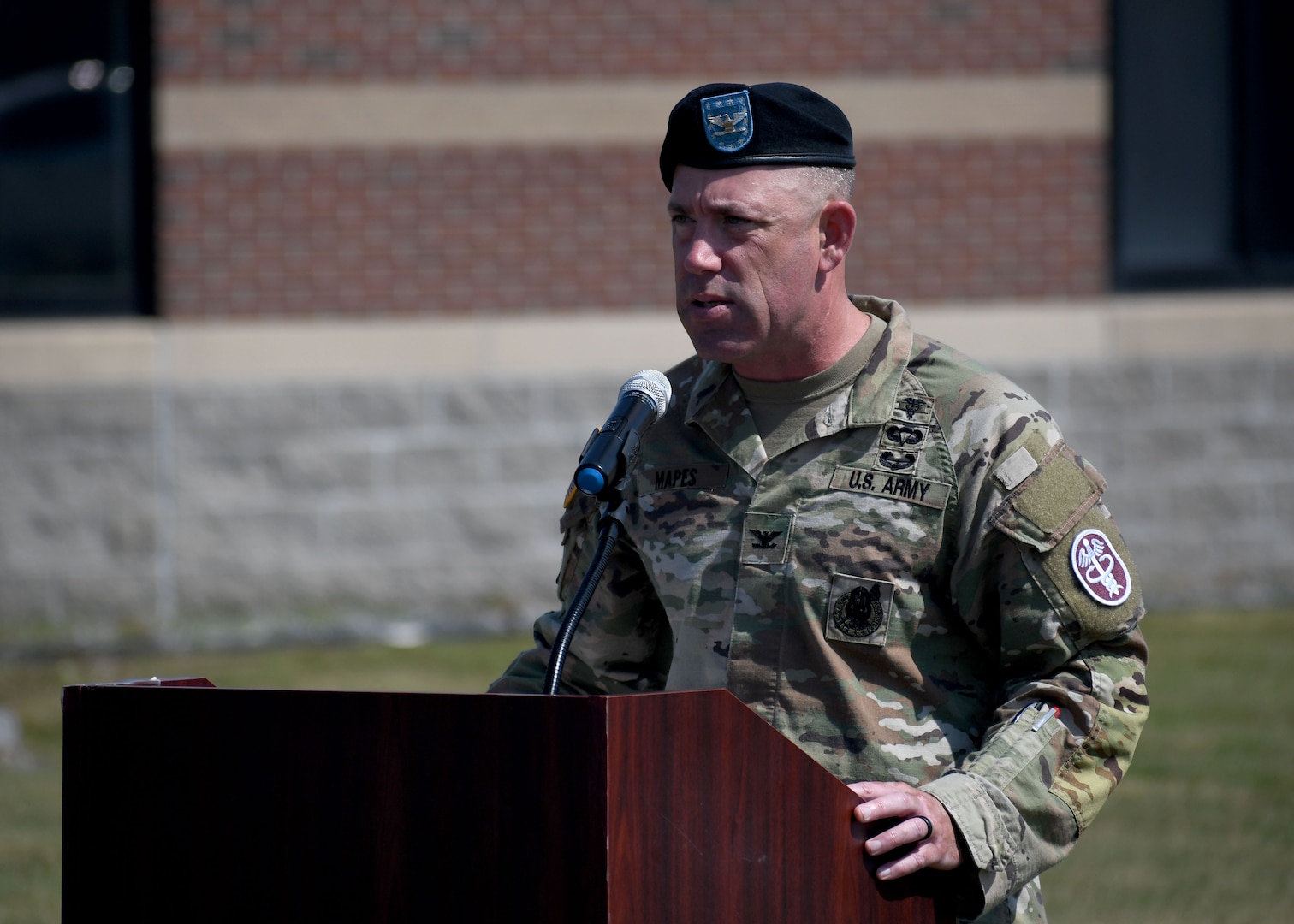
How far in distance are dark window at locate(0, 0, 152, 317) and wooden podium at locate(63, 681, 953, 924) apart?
7.70 meters

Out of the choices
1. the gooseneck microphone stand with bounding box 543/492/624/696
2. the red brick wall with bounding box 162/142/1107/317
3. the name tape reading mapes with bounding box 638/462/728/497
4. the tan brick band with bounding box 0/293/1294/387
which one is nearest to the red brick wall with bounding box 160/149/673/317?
the red brick wall with bounding box 162/142/1107/317

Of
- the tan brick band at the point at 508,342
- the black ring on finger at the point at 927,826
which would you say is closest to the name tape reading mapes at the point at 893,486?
the black ring on finger at the point at 927,826

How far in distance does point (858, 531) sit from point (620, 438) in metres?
0.42

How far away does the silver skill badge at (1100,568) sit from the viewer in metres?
2.42

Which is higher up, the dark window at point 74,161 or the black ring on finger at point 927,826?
the dark window at point 74,161

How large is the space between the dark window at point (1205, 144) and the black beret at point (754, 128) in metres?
7.60

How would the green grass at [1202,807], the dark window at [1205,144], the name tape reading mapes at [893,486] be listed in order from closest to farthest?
the name tape reading mapes at [893,486], the green grass at [1202,807], the dark window at [1205,144]

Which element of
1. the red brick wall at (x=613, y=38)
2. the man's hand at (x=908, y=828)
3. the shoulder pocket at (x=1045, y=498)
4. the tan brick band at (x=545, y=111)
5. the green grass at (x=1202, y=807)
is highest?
the red brick wall at (x=613, y=38)

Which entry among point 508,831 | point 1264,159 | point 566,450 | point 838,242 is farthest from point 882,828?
point 1264,159

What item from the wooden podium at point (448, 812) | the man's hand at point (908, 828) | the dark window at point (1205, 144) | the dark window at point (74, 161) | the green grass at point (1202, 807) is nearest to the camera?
the wooden podium at point (448, 812)

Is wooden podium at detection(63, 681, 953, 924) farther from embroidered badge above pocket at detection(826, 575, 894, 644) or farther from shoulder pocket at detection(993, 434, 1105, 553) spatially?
shoulder pocket at detection(993, 434, 1105, 553)

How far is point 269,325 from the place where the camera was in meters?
9.09

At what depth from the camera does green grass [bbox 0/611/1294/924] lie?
5.29m

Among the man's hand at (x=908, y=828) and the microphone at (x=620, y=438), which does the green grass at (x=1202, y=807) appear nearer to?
the man's hand at (x=908, y=828)
